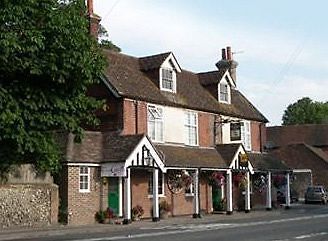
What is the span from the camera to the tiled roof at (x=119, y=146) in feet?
105

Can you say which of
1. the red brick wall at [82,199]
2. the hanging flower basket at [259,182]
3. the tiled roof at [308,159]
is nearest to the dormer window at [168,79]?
the red brick wall at [82,199]

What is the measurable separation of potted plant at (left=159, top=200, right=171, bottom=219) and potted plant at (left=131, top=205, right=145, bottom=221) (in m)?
1.45

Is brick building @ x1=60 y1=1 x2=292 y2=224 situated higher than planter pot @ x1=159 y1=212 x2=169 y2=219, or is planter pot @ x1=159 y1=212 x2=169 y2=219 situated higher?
brick building @ x1=60 y1=1 x2=292 y2=224

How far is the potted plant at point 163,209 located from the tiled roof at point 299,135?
49715mm

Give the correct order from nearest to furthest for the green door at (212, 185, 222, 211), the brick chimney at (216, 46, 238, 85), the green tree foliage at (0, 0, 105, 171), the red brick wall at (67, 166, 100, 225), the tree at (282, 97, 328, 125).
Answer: the green tree foliage at (0, 0, 105, 171), the red brick wall at (67, 166, 100, 225), the green door at (212, 185, 222, 211), the brick chimney at (216, 46, 238, 85), the tree at (282, 97, 328, 125)

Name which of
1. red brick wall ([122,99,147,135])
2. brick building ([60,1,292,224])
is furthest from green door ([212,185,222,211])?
red brick wall ([122,99,147,135])

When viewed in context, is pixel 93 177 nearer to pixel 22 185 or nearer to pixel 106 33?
pixel 22 185

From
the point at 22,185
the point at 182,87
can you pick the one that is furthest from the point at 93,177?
the point at 182,87

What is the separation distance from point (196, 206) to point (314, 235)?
15017 millimetres

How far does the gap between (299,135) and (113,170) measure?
57299mm

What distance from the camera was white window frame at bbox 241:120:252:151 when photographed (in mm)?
45188

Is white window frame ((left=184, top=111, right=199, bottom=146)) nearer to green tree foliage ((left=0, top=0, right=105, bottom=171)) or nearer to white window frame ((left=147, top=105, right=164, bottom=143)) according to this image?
white window frame ((left=147, top=105, right=164, bottom=143))

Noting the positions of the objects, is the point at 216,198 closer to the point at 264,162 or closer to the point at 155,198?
the point at 264,162

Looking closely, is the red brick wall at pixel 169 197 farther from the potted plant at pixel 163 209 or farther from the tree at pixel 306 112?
the tree at pixel 306 112
